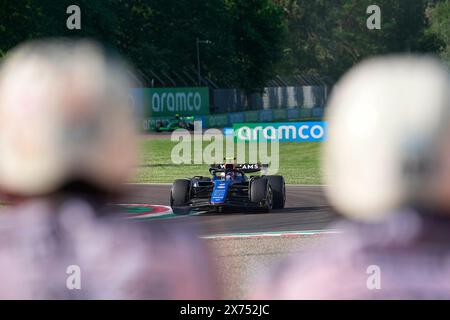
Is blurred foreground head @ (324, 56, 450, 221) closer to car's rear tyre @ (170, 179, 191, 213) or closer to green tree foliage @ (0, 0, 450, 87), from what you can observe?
car's rear tyre @ (170, 179, 191, 213)

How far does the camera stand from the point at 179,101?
274 feet

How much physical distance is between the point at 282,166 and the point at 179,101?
4473 cm

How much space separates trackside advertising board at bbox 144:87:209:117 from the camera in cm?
8038

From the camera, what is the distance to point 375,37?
131 m

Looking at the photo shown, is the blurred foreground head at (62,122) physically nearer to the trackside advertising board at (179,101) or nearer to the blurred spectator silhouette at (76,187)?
the blurred spectator silhouette at (76,187)

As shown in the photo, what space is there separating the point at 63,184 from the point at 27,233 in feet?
0.62

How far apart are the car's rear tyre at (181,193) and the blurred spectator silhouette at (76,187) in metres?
17.5

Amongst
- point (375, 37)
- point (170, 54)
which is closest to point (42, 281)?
Result: point (170, 54)

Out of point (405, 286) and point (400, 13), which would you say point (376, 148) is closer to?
point (405, 286)

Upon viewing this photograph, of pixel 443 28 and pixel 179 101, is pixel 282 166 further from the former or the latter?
pixel 443 28

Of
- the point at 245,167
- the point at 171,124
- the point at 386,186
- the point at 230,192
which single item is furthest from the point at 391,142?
the point at 171,124

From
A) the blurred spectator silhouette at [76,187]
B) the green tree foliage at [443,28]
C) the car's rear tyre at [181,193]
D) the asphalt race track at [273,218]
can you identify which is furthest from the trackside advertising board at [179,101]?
the blurred spectator silhouette at [76,187]

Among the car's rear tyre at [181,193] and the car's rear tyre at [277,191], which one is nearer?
the car's rear tyre at [181,193]

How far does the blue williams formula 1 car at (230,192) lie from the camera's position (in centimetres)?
1970
